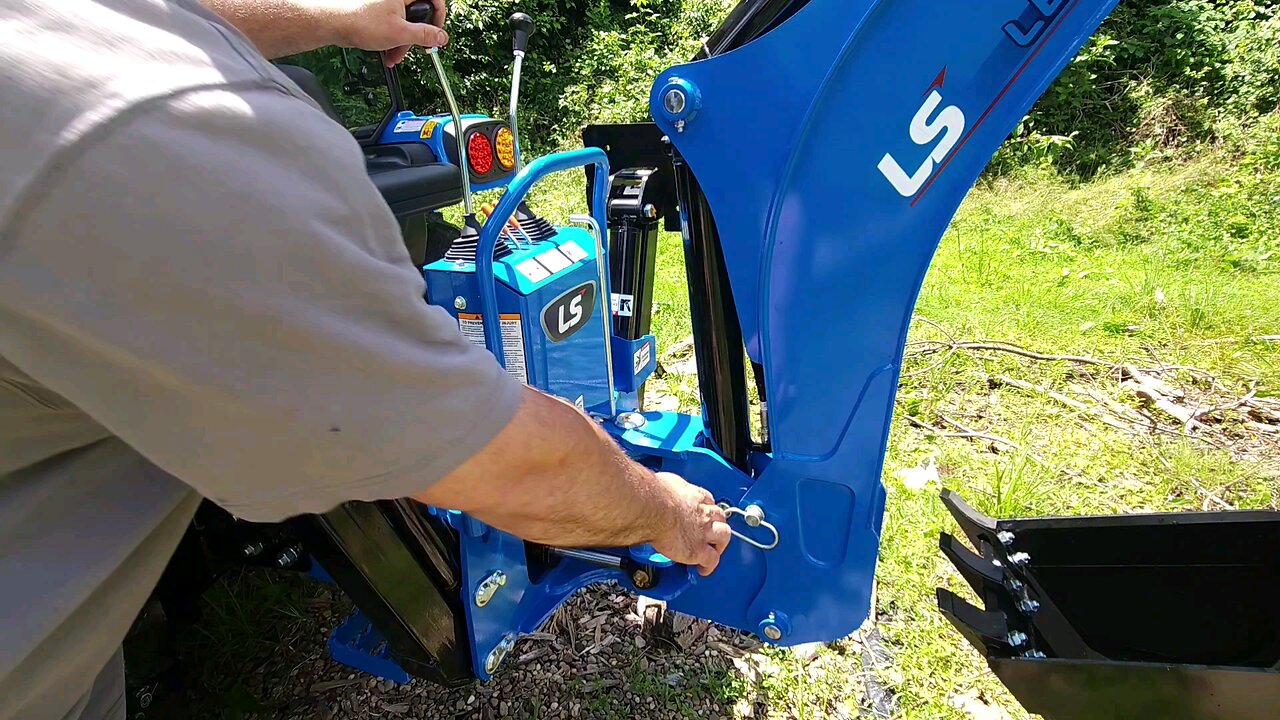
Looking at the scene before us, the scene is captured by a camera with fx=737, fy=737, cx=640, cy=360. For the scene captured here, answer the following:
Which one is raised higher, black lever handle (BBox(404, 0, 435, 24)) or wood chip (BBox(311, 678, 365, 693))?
black lever handle (BBox(404, 0, 435, 24))

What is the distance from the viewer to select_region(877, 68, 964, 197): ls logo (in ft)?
4.16

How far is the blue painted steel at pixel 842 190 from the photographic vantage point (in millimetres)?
1232

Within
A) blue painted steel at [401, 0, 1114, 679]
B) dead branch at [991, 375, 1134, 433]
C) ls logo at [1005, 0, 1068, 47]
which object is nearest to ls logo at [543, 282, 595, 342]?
blue painted steel at [401, 0, 1114, 679]

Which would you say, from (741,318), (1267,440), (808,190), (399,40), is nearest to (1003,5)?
(808,190)

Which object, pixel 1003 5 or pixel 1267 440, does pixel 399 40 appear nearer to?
pixel 1003 5

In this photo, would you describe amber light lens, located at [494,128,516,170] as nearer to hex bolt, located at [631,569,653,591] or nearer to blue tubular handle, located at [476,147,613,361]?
blue tubular handle, located at [476,147,613,361]

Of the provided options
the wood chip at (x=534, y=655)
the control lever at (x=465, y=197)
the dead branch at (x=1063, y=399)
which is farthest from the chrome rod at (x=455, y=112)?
the dead branch at (x=1063, y=399)

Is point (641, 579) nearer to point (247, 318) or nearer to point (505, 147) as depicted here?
point (505, 147)

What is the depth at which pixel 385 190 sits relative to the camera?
1559 millimetres

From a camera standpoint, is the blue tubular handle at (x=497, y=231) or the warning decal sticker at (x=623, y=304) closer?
the blue tubular handle at (x=497, y=231)

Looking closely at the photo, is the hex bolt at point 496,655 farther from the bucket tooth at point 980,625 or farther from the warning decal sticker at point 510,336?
the bucket tooth at point 980,625

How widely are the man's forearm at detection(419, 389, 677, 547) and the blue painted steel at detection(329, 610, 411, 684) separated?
1.03 meters

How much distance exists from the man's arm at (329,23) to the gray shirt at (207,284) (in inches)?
37.3

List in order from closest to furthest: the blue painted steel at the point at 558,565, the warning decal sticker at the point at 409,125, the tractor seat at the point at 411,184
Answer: the tractor seat at the point at 411,184 < the blue painted steel at the point at 558,565 < the warning decal sticker at the point at 409,125
